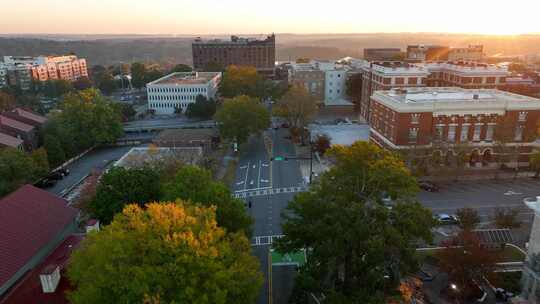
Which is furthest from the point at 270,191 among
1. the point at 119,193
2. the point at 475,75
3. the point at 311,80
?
the point at 311,80

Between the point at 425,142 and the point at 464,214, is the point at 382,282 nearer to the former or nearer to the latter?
the point at 464,214

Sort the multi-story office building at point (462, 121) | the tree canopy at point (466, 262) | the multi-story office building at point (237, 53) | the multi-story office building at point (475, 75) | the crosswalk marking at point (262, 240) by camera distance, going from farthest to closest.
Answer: the multi-story office building at point (237, 53)
the multi-story office building at point (475, 75)
the multi-story office building at point (462, 121)
the crosswalk marking at point (262, 240)
the tree canopy at point (466, 262)

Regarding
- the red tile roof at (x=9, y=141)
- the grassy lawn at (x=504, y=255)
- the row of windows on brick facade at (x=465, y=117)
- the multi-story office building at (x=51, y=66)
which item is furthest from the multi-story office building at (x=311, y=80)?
the multi-story office building at (x=51, y=66)

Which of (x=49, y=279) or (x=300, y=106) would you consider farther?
(x=300, y=106)

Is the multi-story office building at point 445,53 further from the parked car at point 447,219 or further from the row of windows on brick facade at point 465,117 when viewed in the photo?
the parked car at point 447,219

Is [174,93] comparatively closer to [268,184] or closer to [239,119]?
[239,119]

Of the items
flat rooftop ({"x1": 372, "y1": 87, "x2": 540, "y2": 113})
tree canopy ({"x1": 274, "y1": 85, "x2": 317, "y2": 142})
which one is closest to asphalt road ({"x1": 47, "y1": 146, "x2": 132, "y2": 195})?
tree canopy ({"x1": 274, "y1": 85, "x2": 317, "y2": 142})

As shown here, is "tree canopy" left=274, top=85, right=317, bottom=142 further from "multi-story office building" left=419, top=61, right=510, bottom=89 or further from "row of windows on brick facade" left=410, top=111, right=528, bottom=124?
"multi-story office building" left=419, top=61, right=510, bottom=89
